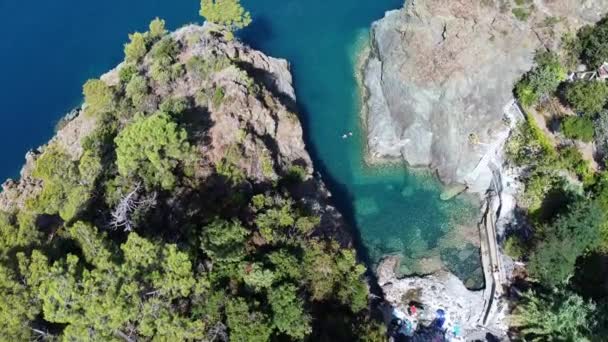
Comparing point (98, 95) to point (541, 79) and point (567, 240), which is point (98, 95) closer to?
point (541, 79)

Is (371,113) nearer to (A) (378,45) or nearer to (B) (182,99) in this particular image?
(A) (378,45)

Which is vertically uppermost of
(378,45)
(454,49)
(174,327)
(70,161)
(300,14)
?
(300,14)

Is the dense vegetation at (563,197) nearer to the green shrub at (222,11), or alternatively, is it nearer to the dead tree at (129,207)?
the green shrub at (222,11)

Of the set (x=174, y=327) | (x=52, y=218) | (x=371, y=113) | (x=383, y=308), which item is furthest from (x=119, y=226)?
(x=371, y=113)

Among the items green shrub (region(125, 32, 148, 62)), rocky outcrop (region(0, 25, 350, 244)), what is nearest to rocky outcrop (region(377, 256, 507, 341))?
rocky outcrop (region(0, 25, 350, 244))

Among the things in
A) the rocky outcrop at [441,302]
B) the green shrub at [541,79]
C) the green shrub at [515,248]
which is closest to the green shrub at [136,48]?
the rocky outcrop at [441,302]

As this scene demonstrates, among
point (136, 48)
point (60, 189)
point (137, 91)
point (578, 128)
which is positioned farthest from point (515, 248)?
point (136, 48)

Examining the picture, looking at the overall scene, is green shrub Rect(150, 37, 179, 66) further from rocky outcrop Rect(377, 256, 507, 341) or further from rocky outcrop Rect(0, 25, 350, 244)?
rocky outcrop Rect(377, 256, 507, 341)
